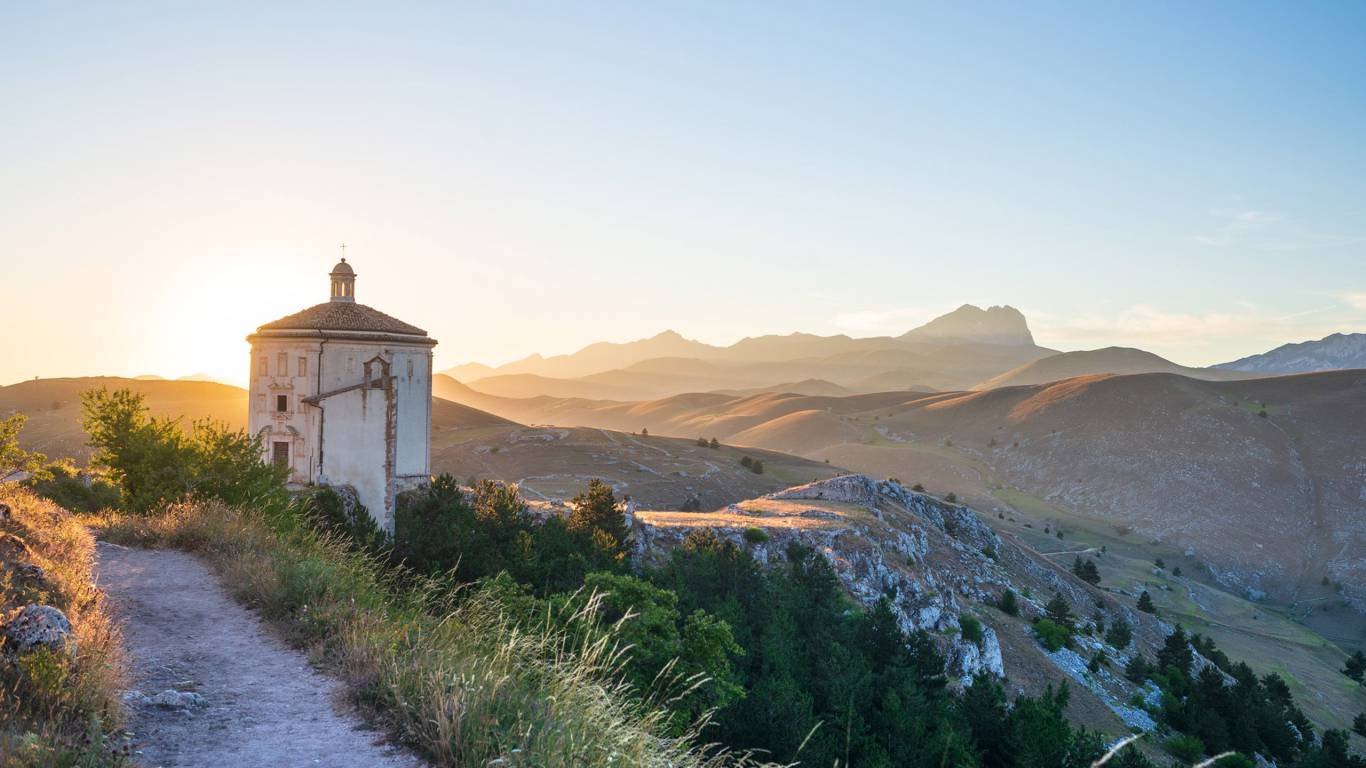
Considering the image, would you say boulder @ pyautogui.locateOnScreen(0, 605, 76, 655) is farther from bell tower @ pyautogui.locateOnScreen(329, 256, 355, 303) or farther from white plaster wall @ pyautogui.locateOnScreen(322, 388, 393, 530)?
bell tower @ pyautogui.locateOnScreen(329, 256, 355, 303)

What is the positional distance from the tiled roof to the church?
0.04 m

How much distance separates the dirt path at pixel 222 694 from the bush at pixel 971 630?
30.9 metres

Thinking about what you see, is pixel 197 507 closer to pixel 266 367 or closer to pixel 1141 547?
pixel 266 367

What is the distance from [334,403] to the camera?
3127 centimetres

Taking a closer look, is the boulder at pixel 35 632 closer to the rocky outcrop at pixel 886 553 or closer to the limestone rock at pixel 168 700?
the limestone rock at pixel 168 700

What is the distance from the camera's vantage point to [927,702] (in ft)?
77.9

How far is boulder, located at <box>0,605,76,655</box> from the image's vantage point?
20.0 feet

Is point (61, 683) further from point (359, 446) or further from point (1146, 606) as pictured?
point (1146, 606)

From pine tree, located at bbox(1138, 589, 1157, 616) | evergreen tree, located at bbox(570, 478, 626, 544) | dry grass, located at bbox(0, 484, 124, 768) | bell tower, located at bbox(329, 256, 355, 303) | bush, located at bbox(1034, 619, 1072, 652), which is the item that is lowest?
pine tree, located at bbox(1138, 589, 1157, 616)

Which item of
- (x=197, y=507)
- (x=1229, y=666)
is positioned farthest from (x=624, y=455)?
(x=197, y=507)

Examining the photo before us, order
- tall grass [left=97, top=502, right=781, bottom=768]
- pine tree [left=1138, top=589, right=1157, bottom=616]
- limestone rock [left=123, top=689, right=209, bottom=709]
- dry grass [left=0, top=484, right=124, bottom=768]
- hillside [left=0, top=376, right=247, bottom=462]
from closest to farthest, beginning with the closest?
A: dry grass [left=0, top=484, right=124, bottom=768], tall grass [left=97, top=502, right=781, bottom=768], limestone rock [left=123, top=689, right=209, bottom=709], pine tree [left=1138, top=589, right=1157, bottom=616], hillside [left=0, top=376, right=247, bottom=462]

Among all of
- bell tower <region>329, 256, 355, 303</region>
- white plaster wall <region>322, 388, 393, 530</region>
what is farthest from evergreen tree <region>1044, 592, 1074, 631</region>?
bell tower <region>329, 256, 355, 303</region>

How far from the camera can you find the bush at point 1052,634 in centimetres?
3842

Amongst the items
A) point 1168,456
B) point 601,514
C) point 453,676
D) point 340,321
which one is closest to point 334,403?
point 340,321
